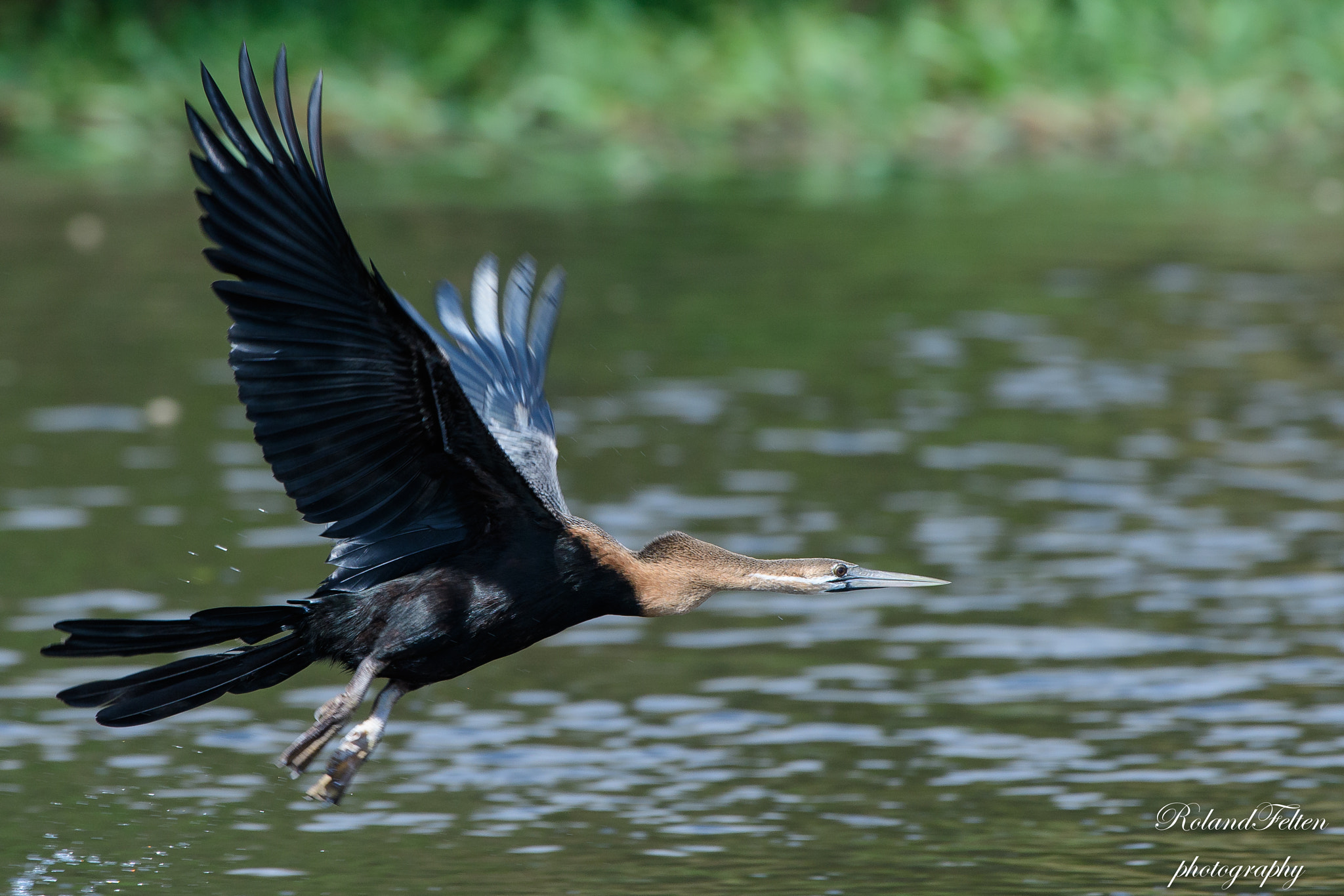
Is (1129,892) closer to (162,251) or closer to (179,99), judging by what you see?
(162,251)

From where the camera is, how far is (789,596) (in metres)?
9.02

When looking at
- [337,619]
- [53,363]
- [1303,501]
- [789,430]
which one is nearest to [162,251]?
[53,363]

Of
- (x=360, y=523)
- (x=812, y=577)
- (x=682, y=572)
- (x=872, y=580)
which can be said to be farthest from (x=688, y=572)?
(x=360, y=523)

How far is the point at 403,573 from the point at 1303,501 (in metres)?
5.70

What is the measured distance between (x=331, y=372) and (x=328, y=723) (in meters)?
0.97

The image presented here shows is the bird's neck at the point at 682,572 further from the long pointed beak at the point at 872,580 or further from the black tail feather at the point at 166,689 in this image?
the black tail feather at the point at 166,689

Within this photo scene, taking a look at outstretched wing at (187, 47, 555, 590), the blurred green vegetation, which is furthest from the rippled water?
the blurred green vegetation

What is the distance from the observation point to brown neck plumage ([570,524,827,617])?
5965mm

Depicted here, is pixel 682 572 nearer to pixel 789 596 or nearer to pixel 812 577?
pixel 812 577

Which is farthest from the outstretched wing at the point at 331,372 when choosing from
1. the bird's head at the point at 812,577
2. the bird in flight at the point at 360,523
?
the bird's head at the point at 812,577

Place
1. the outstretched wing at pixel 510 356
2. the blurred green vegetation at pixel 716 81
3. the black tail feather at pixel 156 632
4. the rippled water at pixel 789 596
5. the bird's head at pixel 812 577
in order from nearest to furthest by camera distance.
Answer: the black tail feather at pixel 156 632
the bird's head at pixel 812 577
the rippled water at pixel 789 596
the outstretched wing at pixel 510 356
the blurred green vegetation at pixel 716 81

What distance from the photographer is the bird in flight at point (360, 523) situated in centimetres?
524

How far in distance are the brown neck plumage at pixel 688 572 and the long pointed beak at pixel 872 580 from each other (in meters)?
0.08

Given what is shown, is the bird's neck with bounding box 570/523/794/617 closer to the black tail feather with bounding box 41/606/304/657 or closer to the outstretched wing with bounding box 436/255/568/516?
the outstretched wing with bounding box 436/255/568/516
